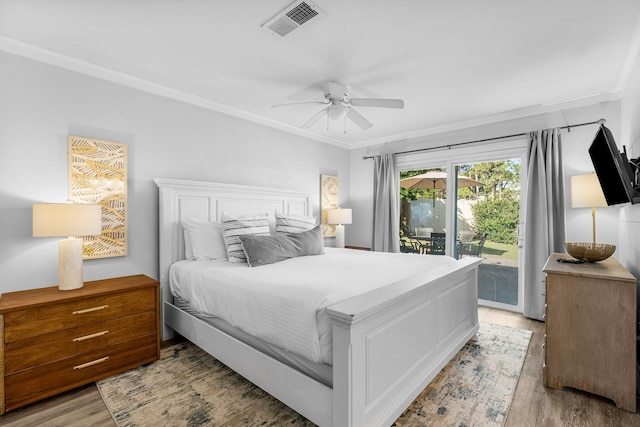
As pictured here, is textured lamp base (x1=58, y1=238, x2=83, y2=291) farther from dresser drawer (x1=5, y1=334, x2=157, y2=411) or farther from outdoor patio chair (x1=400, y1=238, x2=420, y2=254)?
outdoor patio chair (x1=400, y1=238, x2=420, y2=254)

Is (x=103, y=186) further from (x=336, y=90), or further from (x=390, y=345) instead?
(x=390, y=345)

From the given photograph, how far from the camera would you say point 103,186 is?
2.69 metres

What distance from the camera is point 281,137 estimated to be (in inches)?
171

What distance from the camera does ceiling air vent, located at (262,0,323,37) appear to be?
190 centimetres

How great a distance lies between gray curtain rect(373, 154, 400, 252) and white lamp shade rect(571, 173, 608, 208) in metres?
2.30

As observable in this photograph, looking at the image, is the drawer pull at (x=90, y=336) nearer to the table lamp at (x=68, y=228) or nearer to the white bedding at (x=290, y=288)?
the table lamp at (x=68, y=228)

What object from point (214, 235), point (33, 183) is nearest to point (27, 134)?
point (33, 183)

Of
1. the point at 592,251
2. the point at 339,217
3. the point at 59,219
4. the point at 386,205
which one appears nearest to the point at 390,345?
the point at 592,251

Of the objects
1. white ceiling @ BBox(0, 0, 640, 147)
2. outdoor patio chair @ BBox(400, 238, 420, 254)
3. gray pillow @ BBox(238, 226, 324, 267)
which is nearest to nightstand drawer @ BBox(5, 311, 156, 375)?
gray pillow @ BBox(238, 226, 324, 267)

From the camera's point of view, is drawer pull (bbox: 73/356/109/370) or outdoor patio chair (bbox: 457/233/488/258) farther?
outdoor patio chair (bbox: 457/233/488/258)

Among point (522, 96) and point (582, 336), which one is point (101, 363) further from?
point (522, 96)

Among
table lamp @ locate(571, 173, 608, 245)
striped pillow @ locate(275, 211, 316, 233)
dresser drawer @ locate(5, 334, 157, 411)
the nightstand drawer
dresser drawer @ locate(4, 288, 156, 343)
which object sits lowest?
dresser drawer @ locate(5, 334, 157, 411)

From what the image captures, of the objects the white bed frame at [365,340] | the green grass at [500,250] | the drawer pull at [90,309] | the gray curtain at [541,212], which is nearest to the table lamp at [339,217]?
the green grass at [500,250]

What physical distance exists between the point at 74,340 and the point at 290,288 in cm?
162
